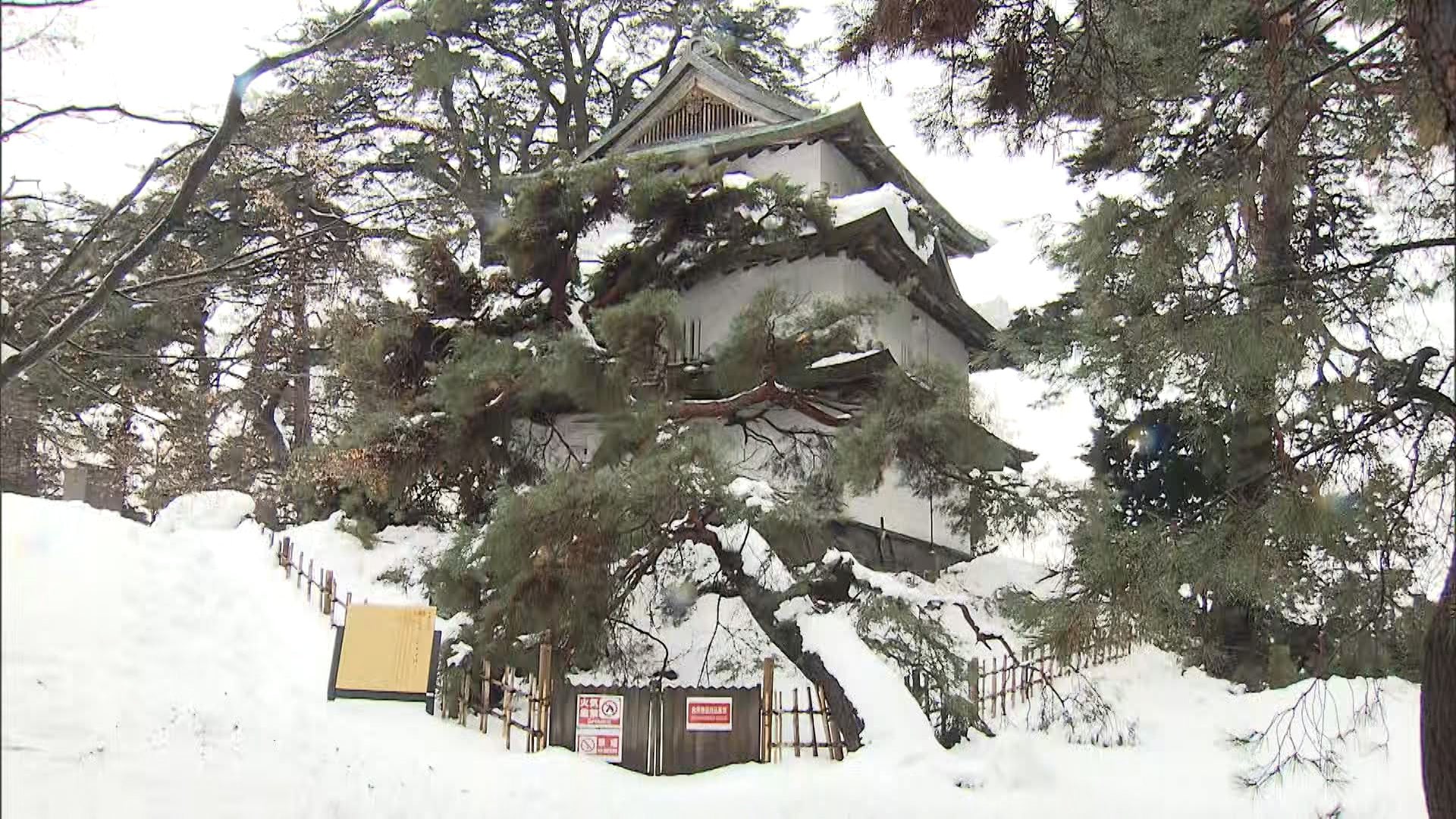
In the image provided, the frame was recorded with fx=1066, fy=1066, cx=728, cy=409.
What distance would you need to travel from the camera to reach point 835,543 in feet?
46.7

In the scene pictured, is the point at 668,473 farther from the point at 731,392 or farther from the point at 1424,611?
the point at 1424,611

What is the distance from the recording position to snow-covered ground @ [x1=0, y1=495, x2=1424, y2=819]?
684 cm

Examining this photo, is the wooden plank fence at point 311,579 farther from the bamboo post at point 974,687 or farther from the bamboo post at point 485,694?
the bamboo post at point 974,687

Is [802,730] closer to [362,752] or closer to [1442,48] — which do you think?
[362,752]

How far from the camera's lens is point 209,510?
57.9 feet

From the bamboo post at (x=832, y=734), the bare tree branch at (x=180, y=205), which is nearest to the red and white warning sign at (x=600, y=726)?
the bamboo post at (x=832, y=734)

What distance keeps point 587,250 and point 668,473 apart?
20.9 ft

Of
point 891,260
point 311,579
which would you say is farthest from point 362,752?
point 891,260

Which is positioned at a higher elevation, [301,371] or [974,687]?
[301,371]

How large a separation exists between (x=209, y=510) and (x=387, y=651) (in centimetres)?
936

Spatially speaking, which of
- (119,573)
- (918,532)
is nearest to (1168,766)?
(918,532)

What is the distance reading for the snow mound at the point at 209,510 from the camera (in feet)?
56.5

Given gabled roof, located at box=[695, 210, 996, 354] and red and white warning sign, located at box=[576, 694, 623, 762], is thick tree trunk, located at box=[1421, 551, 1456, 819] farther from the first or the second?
gabled roof, located at box=[695, 210, 996, 354]

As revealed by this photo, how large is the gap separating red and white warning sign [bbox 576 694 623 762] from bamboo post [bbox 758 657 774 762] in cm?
132
